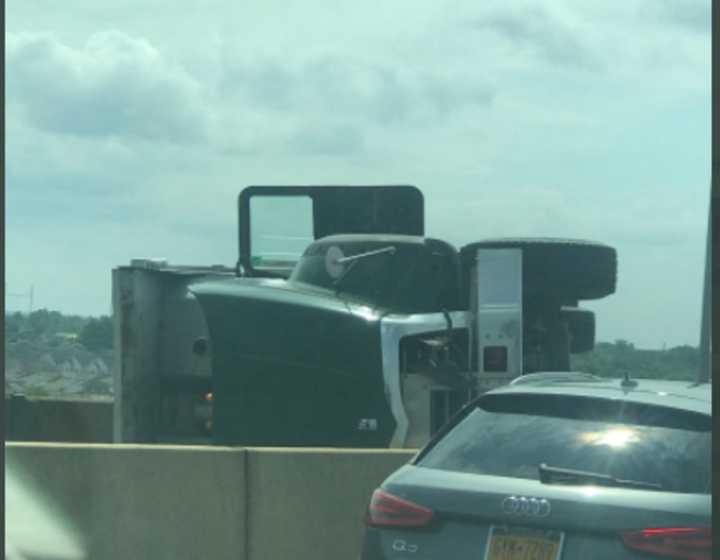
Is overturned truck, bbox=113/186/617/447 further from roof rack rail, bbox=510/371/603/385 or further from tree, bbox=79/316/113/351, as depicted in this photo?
roof rack rail, bbox=510/371/603/385

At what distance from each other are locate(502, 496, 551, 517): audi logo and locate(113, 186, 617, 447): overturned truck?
15.1ft

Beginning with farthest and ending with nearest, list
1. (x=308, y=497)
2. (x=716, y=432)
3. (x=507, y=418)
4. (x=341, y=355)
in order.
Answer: (x=341, y=355), (x=308, y=497), (x=507, y=418), (x=716, y=432)

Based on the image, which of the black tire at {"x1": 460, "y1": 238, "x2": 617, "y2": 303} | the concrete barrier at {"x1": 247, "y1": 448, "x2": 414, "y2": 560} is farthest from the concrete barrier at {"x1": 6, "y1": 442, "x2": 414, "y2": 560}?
the black tire at {"x1": 460, "y1": 238, "x2": 617, "y2": 303}

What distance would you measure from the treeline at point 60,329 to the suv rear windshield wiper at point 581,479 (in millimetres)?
6164

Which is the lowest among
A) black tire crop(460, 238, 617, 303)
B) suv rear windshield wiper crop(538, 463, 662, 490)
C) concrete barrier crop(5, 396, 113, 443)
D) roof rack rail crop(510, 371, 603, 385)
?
concrete barrier crop(5, 396, 113, 443)

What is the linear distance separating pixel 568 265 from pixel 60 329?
391 centimetres

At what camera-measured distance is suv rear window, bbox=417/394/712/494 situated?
5.36m

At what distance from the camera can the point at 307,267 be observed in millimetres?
11086

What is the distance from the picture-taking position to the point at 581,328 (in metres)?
11.8

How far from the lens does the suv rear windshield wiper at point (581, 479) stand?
17.5ft

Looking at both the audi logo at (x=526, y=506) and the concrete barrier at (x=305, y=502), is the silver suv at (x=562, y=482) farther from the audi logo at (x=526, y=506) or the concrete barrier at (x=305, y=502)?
the concrete barrier at (x=305, y=502)

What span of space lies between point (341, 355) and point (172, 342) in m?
1.88

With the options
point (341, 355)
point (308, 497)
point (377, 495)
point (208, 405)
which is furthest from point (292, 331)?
point (377, 495)

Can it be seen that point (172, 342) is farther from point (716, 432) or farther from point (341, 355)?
point (716, 432)
